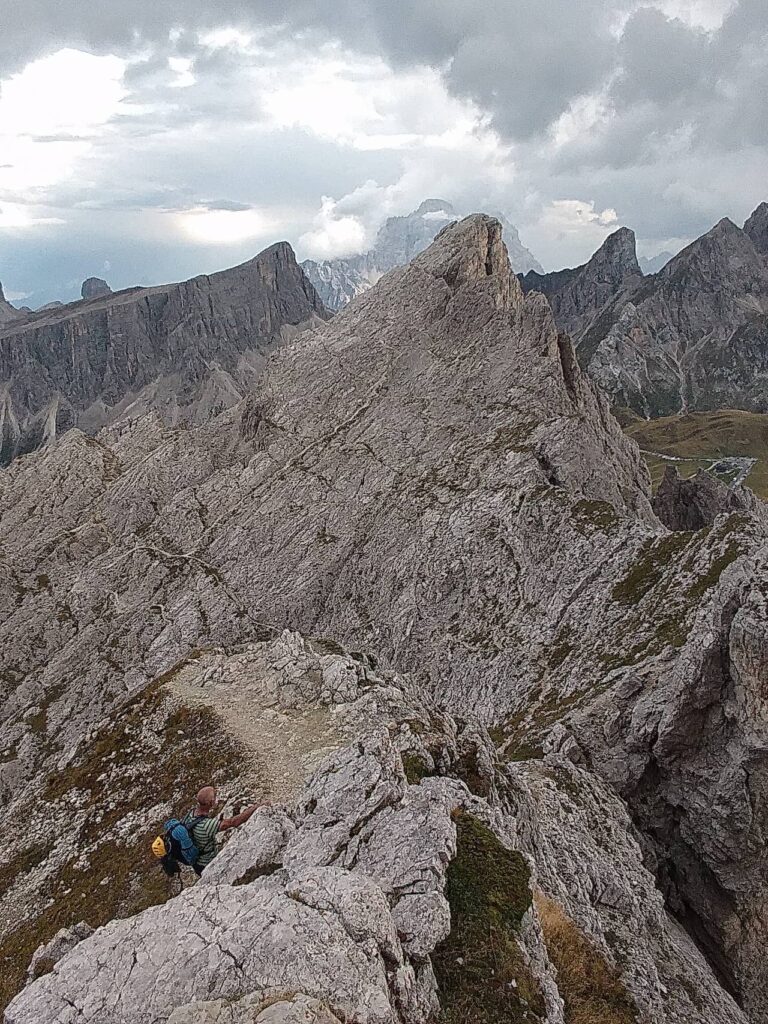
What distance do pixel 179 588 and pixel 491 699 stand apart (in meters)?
49.4

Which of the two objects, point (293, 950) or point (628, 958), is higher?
point (293, 950)

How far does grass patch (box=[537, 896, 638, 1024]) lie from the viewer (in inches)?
682

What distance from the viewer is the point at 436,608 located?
221 feet

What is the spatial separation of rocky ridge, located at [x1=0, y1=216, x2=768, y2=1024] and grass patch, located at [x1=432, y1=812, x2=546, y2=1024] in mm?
998

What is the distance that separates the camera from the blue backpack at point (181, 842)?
20.3 m

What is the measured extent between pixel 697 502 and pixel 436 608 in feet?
156

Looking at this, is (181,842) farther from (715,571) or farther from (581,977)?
(715,571)

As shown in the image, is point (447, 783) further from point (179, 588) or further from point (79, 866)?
point (179, 588)

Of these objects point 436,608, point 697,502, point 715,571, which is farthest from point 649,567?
point 697,502

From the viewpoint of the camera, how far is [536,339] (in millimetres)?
89625

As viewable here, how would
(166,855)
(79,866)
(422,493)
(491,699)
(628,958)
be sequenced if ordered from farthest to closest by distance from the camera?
(422,493) → (491,699) → (79,866) → (628,958) → (166,855)

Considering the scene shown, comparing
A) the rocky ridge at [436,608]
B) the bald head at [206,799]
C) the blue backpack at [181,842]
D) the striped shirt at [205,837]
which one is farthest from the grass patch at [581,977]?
the blue backpack at [181,842]

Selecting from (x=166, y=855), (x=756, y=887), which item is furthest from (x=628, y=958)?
(x=166, y=855)

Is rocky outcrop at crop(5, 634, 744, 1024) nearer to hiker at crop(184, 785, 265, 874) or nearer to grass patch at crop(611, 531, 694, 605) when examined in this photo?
hiker at crop(184, 785, 265, 874)
